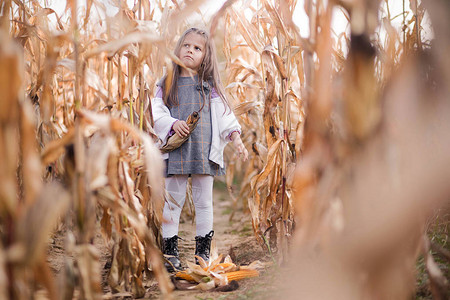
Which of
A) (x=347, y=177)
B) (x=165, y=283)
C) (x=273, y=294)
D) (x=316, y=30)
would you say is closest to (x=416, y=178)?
(x=347, y=177)

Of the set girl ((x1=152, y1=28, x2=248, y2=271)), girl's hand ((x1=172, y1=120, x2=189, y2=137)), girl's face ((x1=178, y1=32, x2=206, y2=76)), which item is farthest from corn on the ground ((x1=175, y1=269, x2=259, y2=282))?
girl's face ((x1=178, y1=32, x2=206, y2=76))

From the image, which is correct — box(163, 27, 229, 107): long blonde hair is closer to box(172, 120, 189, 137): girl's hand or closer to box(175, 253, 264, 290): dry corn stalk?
box(172, 120, 189, 137): girl's hand

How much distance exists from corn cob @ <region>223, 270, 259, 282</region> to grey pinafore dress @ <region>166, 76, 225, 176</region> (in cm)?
47

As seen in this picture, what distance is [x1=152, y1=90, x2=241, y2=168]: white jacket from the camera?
1.63m

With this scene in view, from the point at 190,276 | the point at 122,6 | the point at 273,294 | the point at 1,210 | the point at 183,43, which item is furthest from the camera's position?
the point at 183,43

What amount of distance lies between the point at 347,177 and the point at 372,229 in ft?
0.31

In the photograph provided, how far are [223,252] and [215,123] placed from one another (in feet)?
2.14

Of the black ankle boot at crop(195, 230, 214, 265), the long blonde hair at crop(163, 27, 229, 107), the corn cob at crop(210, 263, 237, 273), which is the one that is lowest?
the corn cob at crop(210, 263, 237, 273)

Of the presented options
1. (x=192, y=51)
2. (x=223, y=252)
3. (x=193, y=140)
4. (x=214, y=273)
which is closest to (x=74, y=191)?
(x=214, y=273)

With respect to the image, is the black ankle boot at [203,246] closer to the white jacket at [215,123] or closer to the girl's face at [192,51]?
the white jacket at [215,123]

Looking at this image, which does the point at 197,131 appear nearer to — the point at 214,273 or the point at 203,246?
the point at 203,246

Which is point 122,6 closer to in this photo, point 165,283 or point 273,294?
point 165,283

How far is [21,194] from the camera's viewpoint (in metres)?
1.37

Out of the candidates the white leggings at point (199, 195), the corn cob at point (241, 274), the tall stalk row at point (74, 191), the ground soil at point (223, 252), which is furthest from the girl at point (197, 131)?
the tall stalk row at point (74, 191)
